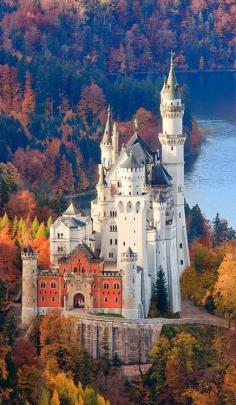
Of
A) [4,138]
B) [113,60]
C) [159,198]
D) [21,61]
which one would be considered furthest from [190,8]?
[159,198]

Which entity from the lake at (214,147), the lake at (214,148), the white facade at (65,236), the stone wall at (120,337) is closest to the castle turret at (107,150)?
the white facade at (65,236)

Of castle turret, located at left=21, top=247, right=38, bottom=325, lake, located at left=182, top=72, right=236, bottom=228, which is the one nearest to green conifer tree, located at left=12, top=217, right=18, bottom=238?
castle turret, located at left=21, top=247, right=38, bottom=325

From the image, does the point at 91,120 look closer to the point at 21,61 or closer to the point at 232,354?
the point at 21,61

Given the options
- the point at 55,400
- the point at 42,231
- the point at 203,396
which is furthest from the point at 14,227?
the point at 55,400

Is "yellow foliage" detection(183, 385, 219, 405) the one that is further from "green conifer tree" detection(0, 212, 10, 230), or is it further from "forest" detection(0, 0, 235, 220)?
"forest" detection(0, 0, 235, 220)

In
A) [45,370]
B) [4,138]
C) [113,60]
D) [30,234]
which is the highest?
[113,60]

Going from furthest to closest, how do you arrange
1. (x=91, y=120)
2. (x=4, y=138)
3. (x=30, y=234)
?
(x=91, y=120) < (x=4, y=138) < (x=30, y=234)
